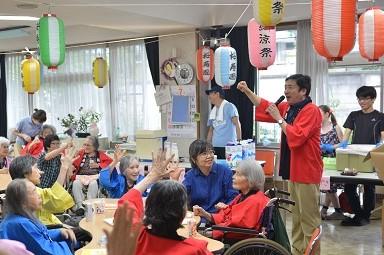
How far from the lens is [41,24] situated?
4195mm

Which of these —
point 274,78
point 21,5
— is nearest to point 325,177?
point 274,78

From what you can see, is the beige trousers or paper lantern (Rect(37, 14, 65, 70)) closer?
the beige trousers

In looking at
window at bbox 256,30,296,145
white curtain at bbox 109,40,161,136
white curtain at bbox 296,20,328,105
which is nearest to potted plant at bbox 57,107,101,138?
white curtain at bbox 109,40,161,136

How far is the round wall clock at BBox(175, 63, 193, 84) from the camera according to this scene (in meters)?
6.52

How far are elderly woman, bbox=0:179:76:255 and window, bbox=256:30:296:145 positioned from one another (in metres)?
4.50

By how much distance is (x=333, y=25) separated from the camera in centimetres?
305

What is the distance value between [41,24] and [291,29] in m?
3.48

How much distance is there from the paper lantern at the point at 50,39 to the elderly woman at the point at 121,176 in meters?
1.16

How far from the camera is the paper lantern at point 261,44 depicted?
14.7 ft

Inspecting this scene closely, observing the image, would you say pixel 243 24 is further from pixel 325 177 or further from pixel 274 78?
pixel 325 177

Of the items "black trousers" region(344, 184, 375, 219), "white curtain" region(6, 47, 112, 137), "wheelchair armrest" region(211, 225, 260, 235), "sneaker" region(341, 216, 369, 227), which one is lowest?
"sneaker" region(341, 216, 369, 227)

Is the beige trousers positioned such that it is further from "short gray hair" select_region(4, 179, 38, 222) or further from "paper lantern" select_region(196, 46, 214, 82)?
"paper lantern" select_region(196, 46, 214, 82)

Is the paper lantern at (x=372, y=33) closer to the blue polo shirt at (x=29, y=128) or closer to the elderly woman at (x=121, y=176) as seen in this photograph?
the elderly woman at (x=121, y=176)

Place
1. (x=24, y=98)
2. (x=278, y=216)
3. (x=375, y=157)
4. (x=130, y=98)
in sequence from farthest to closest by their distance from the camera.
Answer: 1. (x=24, y=98)
2. (x=130, y=98)
3. (x=375, y=157)
4. (x=278, y=216)
